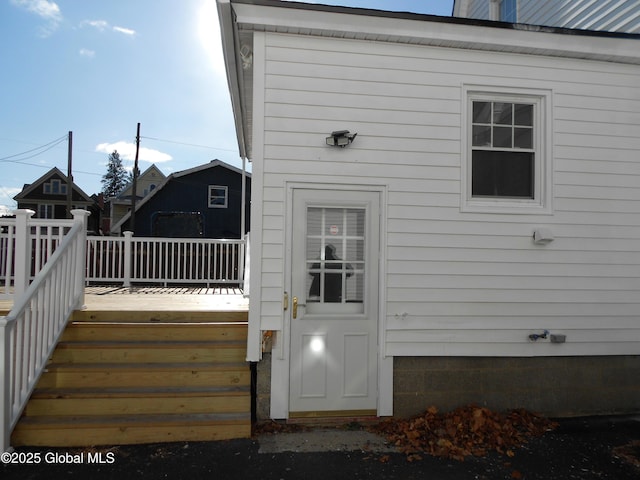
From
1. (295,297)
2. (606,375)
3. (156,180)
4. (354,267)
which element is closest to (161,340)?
(295,297)

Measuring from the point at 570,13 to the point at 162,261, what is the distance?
787 cm

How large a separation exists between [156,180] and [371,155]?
122 ft

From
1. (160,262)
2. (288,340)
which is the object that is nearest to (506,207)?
(288,340)

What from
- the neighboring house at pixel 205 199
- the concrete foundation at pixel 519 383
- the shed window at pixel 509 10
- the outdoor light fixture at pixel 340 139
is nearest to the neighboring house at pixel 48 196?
the neighboring house at pixel 205 199

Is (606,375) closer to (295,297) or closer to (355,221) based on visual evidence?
(355,221)

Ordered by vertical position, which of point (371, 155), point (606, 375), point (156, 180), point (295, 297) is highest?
point (156, 180)

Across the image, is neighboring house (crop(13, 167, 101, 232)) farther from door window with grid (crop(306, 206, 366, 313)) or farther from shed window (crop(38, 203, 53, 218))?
door window with grid (crop(306, 206, 366, 313))

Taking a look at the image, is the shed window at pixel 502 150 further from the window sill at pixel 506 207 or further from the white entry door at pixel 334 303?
the white entry door at pixel 334 303

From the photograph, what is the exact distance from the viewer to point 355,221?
3932 mm

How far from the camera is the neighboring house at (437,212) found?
378 centimetres

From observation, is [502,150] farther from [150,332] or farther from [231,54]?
[150,332]

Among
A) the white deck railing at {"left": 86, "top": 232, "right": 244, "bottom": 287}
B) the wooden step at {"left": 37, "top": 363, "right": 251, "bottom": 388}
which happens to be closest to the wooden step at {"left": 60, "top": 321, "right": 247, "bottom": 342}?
the wooden step at {"left": 37, "top": 363, "right": 251, "bottom": 388}

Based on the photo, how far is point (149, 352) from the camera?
381 cm

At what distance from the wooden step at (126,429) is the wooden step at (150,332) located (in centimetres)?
76
